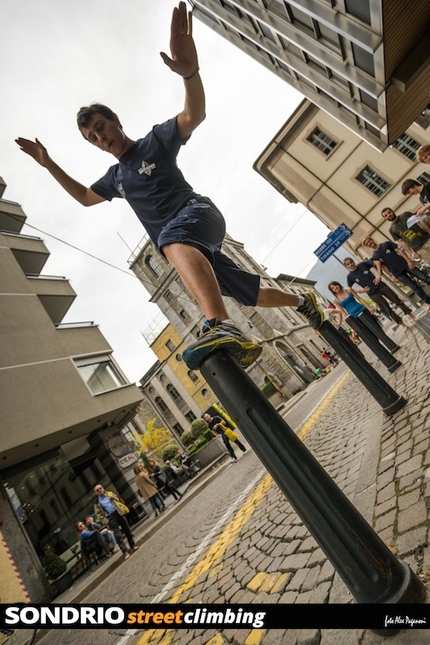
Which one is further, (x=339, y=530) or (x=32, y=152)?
(x=32, y=152)

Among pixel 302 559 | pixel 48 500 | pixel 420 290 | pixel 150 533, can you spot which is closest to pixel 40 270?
pixel 48 500

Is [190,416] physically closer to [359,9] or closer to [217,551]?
[217,551]

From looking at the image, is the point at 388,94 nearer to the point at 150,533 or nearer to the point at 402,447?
the point at 402,447

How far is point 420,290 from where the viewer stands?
6234 millimetres

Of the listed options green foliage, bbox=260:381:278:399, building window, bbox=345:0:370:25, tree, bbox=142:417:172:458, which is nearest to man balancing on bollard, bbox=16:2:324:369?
building window, bbox=345:0:370:25

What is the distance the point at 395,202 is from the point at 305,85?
8898 mm

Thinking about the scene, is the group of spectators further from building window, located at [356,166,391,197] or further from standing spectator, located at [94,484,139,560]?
building window, located at [356,166,391,197]

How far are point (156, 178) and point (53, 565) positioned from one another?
11.1m

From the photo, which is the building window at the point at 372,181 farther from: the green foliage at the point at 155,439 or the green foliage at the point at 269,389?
the green foliage at the point at 155,439

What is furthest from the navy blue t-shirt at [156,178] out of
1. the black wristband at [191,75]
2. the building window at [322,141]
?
the building window at [322,141]

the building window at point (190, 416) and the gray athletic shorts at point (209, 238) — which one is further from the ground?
the building window at point (190, 416)

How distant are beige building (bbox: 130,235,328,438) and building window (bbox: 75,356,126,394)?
1088cm

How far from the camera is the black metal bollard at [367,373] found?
311 cm

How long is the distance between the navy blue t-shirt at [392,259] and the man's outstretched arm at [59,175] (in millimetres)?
5503
